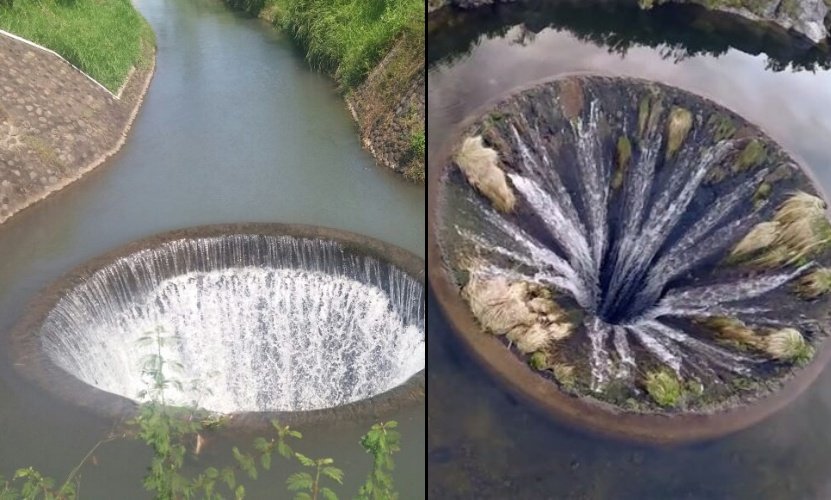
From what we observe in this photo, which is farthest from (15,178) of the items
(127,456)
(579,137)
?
(579,137)

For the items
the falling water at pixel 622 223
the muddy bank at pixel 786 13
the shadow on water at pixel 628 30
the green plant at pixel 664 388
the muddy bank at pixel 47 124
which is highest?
the muddy bank at pixel 786 13

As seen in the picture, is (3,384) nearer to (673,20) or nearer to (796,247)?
(796,247)

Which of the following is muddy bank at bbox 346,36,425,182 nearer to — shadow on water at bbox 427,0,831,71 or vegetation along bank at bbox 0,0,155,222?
shadow on water at bbox 427,0,831,71

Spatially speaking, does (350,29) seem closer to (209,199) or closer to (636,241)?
(209,199)

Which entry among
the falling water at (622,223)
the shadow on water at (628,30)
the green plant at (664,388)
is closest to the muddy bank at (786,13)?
the shadow on water at (628,30)

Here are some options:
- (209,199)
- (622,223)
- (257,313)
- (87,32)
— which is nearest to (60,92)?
(87,32)

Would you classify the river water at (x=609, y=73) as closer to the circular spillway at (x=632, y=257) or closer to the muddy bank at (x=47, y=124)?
the circular spillway at (x=632, y=257)
